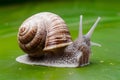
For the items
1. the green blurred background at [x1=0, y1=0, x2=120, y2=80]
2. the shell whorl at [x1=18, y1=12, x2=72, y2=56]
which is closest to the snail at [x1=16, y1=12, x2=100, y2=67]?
the shell whorl at [x1=18, y1=12, x2=72, y2=56]

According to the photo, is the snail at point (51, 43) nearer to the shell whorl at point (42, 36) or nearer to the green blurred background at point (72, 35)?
the shell whorl at point (42, 36)

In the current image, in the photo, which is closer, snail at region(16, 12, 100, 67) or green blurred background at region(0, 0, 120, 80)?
green blurred background at region(0, 0, 120, 80)

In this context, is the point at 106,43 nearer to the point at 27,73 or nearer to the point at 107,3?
the point at 27,73

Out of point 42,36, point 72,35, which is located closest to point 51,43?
point 42,36

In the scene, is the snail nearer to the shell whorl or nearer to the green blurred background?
the shell whorl

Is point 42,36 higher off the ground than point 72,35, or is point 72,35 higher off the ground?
point 42,36

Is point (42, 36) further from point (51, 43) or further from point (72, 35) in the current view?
point (72, 35)
